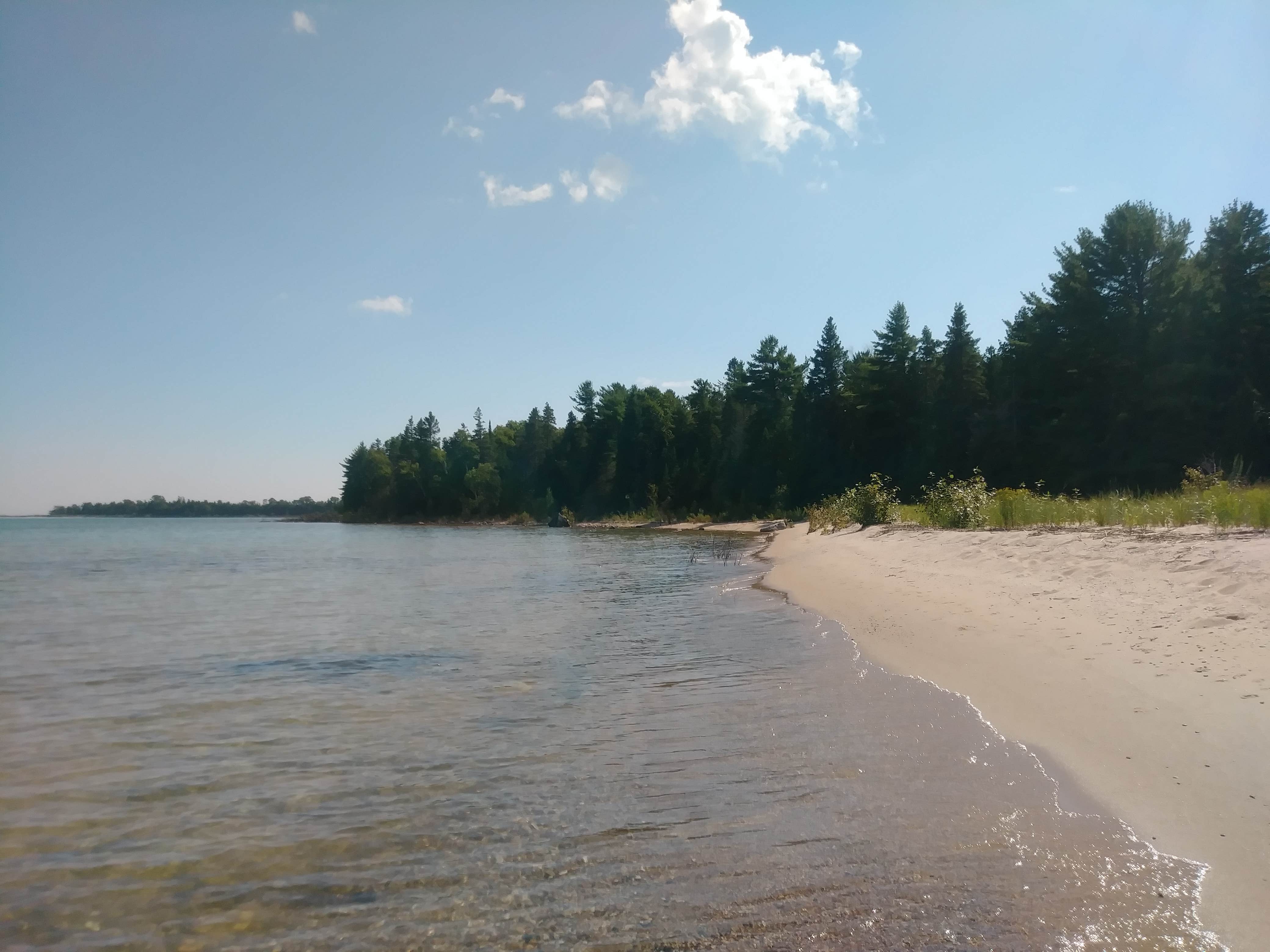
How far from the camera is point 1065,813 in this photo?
14.4 ft

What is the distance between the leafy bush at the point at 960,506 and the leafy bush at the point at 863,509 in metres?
3.45

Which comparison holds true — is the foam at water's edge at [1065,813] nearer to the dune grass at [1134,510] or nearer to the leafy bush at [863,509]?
the dune grass at [1134,510]

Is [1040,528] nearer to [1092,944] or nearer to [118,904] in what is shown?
[1092,944]

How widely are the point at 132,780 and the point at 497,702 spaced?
10.4ft

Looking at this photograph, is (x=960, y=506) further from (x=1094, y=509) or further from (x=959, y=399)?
(x=959, y=399)

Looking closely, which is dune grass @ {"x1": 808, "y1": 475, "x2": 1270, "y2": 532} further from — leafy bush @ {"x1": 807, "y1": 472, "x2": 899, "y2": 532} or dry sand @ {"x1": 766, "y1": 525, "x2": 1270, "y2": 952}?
dry sand @ {"x1": 766, "y1": 525, "x2": 1270, "y2": 952}

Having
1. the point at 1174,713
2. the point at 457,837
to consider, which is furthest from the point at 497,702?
the point at 1174,713

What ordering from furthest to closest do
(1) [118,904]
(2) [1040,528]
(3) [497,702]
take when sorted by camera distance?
(2) [1040,528]
(3) [497,702]
(1) [118,904]

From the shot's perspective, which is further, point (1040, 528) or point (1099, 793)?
point (1040, 528)

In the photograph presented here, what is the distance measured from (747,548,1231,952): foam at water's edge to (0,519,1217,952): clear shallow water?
29 millimetres

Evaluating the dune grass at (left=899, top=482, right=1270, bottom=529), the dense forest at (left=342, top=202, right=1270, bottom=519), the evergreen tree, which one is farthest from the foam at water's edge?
the evergreen tree

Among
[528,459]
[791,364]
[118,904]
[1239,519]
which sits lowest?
[118,904]

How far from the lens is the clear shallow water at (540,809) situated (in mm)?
3627

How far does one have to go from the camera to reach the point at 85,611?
1580 centimetres
